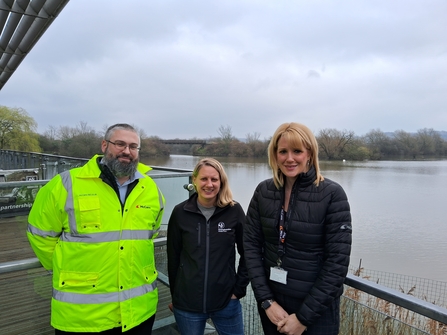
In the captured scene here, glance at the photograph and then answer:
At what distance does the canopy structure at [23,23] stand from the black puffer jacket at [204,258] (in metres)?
4.34

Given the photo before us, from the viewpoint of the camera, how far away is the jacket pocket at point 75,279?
152cm

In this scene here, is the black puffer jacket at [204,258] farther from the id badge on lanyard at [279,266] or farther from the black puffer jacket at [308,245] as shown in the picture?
the id badge on lanyard at [279,266]

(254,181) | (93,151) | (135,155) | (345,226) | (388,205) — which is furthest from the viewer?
(254,181)

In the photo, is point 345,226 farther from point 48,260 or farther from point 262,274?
point 48,260

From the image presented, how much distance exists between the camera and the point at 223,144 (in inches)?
1483

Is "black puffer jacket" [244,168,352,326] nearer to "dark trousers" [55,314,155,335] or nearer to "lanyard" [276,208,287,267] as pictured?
"lanyard" [276,208,287,267]

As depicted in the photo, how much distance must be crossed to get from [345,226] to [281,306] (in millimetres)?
504

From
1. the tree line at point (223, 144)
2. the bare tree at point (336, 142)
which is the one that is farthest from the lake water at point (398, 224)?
the bare tree at point (336, 142)

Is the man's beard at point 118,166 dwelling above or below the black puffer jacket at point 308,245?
above

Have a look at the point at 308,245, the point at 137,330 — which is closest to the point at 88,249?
the point at 137,330

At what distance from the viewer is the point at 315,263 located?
1.41 metres

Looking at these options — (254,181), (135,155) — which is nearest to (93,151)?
(254,181)

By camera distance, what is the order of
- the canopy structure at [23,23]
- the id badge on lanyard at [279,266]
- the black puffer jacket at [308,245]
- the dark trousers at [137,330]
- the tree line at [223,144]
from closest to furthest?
1. the black puffer jacket at [308,245]
2. the id badge on lanyard at [279,266]
3. the dark trousers at [137,330]
4. the canopy structure at [23,23]
5. the tree line at [223,144]

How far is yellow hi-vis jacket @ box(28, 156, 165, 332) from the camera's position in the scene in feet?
5.03
